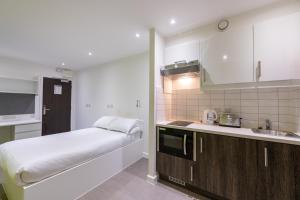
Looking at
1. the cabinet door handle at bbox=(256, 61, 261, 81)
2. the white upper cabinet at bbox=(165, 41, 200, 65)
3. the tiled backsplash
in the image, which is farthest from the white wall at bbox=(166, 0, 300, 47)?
the tiled backsplash

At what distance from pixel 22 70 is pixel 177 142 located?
468cm

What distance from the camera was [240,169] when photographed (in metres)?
1.56

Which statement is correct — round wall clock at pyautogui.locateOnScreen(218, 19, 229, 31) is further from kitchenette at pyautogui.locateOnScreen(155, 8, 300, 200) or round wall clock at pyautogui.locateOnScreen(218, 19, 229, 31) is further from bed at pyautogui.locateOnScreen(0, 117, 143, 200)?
bed at pyautogui.locateOnScreen(0, 117, 143, 200)

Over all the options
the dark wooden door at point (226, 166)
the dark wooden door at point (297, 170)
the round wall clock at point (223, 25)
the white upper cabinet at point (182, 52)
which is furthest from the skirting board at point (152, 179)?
the round wall clock at point (223, 25)

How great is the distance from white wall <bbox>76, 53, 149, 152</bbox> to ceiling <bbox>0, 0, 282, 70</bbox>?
605 millimetres

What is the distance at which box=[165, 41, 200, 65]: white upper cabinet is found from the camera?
2.16 m

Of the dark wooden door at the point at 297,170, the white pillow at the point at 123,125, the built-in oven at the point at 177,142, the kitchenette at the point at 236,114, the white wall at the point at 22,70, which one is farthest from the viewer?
the white wall at the point at 22,70

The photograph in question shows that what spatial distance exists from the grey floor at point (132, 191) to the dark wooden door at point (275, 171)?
83 cm

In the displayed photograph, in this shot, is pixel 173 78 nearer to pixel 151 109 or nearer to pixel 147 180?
pixel 151 109

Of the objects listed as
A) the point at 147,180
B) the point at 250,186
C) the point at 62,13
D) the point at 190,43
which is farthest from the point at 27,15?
the point at 250,186

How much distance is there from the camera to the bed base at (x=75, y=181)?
150 cm

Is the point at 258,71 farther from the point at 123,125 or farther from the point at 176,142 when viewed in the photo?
the point at 123,125

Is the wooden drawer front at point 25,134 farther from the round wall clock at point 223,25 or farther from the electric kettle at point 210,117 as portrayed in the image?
the round wall clock at point 223,25

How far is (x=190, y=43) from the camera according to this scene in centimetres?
221
